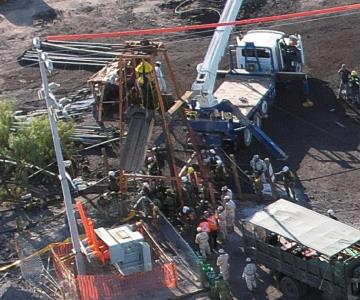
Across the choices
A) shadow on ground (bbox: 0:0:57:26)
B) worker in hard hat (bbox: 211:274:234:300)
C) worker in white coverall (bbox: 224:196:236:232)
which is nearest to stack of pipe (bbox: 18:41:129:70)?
shadow on ground (bbox: 0:0:57:26)

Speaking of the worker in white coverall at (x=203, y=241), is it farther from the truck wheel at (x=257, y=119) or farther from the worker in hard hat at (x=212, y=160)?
the truck wheel at (x=257, y=119)

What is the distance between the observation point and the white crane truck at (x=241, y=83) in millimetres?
32281

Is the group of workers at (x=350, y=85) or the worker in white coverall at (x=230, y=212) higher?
the group of workers at (x=350, y=85)

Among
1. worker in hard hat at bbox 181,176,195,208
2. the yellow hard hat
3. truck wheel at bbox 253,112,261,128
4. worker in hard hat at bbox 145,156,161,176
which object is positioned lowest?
worker in hard hat at bbox 181,176,195,208

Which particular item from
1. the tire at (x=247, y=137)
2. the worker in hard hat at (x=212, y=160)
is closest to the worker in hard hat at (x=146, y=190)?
the worker in hard hat at (x=212, y=160)

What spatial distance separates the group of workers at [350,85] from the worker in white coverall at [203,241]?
39.7ft

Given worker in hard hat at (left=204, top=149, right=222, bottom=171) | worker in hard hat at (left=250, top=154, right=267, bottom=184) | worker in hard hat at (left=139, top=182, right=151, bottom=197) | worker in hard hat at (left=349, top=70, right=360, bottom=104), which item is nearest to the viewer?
worker in hard hat at (left=139, top=182, right=151, bottom=197)

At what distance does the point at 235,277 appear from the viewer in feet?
83.7

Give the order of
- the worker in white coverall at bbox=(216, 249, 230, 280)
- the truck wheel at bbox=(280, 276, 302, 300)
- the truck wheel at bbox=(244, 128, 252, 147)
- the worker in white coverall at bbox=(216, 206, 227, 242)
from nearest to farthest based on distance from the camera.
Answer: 1. the truck wheel at bbox=(280, 276, 302, 300)
2. the worker in white coverall at bbox=(216, 249, 230, 280)
3. the worker in white coverall at bbox=(216, 206, 227, 242)
4. the truck wheel at bbox=(244, 128, 252, 147)

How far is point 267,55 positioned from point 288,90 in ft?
6.68

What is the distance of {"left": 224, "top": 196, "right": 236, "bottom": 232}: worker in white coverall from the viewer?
27.3m

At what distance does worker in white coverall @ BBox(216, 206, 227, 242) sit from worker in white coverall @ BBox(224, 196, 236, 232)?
0.18 metres

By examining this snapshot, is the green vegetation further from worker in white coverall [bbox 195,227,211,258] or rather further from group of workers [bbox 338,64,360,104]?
group of workers [bbox 338,64,360,104]

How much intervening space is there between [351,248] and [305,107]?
43.6 ft
